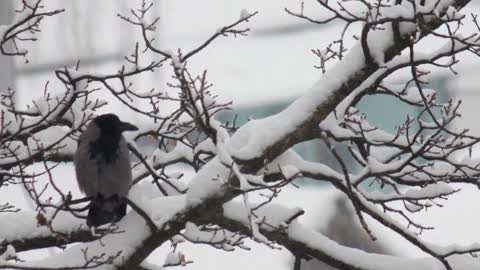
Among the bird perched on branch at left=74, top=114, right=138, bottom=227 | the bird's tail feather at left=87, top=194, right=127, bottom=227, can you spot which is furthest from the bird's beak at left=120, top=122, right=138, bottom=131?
the bird's tail feather at left=87, top=194, right=127, bottom=227

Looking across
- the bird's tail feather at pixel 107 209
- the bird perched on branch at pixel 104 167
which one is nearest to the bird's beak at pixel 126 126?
the bird perched on branch at pixel 104 167

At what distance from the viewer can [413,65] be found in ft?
13.5

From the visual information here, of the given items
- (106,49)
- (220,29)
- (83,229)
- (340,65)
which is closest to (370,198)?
(340,65)

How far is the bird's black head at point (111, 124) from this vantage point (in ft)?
15.3

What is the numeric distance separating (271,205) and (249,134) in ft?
1.48

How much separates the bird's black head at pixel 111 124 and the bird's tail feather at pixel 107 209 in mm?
420

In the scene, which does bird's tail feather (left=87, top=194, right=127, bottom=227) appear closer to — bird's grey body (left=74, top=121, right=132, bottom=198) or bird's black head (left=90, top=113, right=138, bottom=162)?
bird's grey body (left=74, top=121, right=132, bottom=198)

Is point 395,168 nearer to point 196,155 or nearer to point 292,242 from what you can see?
point 292,242

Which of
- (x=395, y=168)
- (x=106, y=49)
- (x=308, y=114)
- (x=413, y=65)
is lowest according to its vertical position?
(x=106, y=49)

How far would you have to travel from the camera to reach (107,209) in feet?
14.6

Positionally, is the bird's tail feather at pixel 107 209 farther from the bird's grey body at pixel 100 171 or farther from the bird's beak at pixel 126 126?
the bird's beak at pixel 126 126

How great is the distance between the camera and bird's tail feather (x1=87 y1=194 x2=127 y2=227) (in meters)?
4.41

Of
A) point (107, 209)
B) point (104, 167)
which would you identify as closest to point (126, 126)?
point (104, 167)

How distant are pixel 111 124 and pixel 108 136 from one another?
81 mm
